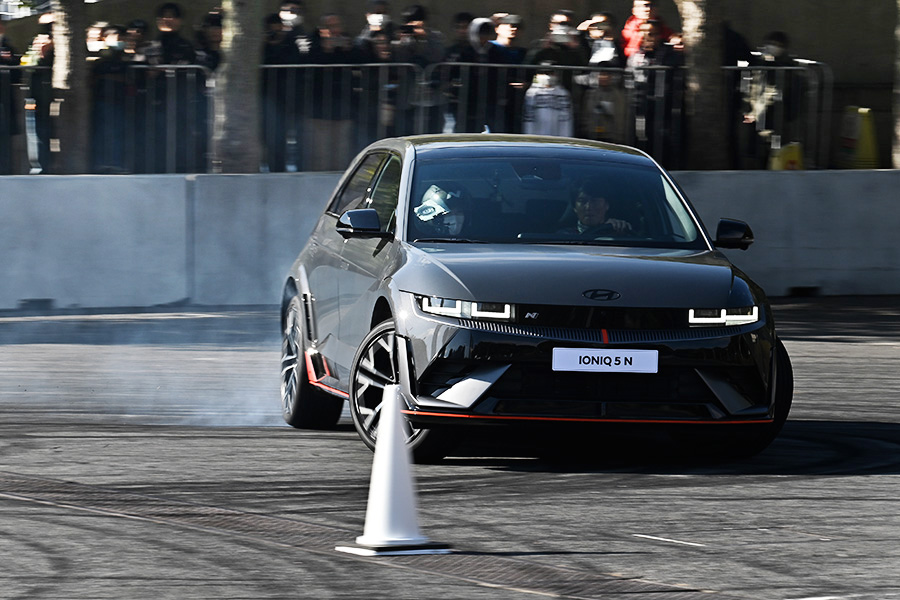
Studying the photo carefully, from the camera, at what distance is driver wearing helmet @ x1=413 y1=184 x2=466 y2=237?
27.7 feet

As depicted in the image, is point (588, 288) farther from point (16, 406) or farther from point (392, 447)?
point (16, 406)

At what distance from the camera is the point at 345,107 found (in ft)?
54.1

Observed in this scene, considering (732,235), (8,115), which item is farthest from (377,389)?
(8,115)

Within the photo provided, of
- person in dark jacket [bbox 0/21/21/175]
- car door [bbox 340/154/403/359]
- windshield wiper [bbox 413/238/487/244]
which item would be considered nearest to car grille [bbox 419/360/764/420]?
car door [bbox 340/154/403/359]

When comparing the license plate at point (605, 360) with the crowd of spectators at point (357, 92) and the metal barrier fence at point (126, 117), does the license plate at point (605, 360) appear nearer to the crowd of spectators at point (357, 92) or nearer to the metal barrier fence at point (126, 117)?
the crowd of spectators at point (357, 92)

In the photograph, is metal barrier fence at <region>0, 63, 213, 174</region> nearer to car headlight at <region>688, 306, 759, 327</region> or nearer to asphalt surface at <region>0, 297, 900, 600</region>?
asphalt surface at <region>0, 297, 900, 600</region>

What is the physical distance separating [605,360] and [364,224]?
1557mm

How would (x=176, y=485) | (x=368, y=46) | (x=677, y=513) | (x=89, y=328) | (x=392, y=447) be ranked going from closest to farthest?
(x=392, y=447), (x=677, y=513), (x=176, y=485), (x=89, y=328), (x=368, y=46)

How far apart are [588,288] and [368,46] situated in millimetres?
9376

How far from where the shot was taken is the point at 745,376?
25.4 ft

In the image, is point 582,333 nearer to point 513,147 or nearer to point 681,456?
point 681,456

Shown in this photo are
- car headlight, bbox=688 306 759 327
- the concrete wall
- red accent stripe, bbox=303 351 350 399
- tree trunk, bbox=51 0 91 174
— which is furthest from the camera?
tree trunk, bbox=51 0 91 174

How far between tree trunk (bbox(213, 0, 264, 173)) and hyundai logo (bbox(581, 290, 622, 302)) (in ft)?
30.8

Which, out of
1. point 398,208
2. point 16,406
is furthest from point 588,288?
point 16,406
